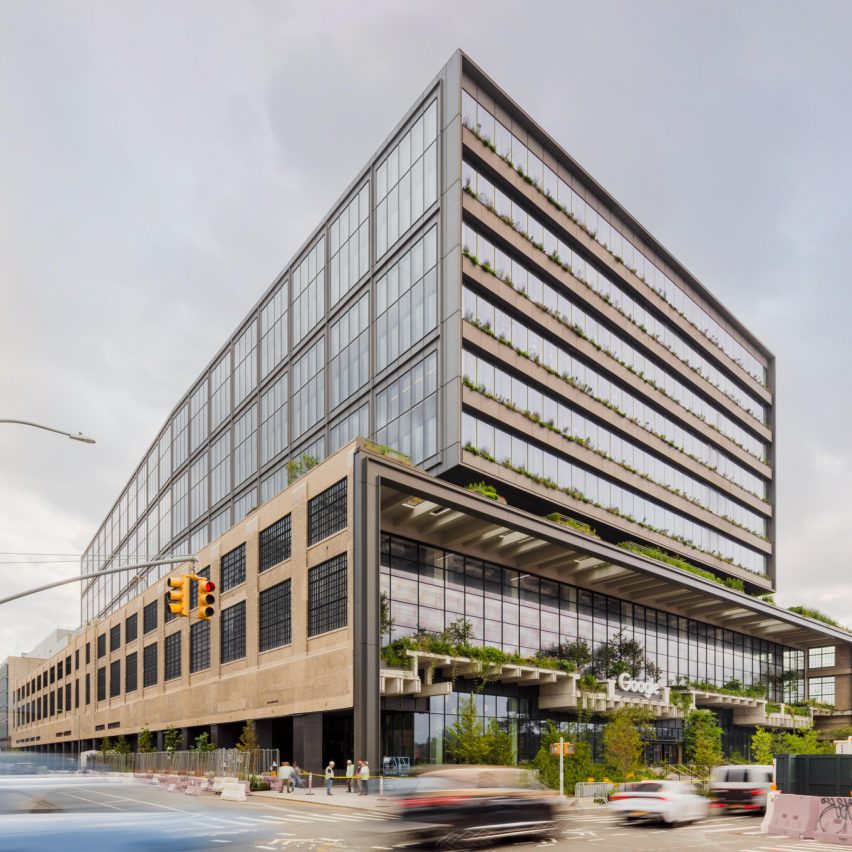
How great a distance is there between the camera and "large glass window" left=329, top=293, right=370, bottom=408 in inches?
2249

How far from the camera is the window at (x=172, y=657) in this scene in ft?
228

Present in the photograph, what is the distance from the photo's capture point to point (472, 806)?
62.7ft

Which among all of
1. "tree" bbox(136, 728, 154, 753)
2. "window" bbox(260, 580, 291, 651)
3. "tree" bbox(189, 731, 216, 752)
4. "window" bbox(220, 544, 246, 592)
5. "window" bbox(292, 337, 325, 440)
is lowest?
"tree" bbox(136, 728, 154, 753)

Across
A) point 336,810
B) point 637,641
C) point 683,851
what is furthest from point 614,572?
point 683,851

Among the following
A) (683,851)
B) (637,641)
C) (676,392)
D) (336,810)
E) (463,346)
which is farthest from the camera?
(676,392)

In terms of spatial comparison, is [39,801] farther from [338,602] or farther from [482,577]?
[482,577]

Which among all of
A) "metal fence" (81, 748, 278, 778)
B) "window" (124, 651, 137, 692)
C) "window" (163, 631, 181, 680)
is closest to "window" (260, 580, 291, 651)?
"metal fence" (81, 748, 278, 778)

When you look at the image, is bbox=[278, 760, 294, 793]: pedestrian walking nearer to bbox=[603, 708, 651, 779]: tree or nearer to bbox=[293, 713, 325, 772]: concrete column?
bbox=[293, 713, 325, 772]: concrete column

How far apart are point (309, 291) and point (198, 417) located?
28.7 metres

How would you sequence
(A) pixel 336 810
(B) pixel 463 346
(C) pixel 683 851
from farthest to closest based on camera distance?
(B) pixel 463 346
(A) pixel 336 810
(C) pixel 683 851

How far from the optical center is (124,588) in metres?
108

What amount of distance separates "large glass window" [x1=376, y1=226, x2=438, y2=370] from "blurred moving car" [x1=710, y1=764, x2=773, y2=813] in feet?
88.6

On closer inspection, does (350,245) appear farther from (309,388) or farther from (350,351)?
(309,388)

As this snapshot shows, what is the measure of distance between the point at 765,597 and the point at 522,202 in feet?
140
